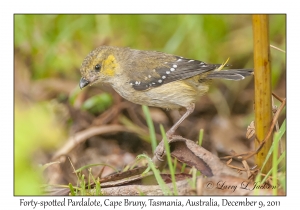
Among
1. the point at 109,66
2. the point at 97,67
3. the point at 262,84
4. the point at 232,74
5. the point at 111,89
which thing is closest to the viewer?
the point at 262,84

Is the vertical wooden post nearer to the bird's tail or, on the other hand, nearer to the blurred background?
the bird's tail

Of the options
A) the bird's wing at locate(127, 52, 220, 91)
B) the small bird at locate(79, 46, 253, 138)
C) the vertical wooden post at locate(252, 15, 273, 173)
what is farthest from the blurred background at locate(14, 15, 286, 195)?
the vertical wooden post at locate(252, 15, 273, 173)

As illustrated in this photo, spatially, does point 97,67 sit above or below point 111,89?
above

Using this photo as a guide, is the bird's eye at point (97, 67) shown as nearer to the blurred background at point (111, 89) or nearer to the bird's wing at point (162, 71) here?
the bird's wing at point (162, 71)

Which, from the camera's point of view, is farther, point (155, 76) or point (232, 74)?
point (155, 76)

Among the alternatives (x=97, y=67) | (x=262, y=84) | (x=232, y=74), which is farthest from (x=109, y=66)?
(x=262, y=84)

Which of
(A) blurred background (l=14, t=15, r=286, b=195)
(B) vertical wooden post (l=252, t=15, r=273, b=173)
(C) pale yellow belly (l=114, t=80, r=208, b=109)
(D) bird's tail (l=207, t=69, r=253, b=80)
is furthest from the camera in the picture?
(A) blurred background (l=14, t=15, r=286, b=195)

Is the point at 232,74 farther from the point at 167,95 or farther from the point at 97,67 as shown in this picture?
the point at 97,67
